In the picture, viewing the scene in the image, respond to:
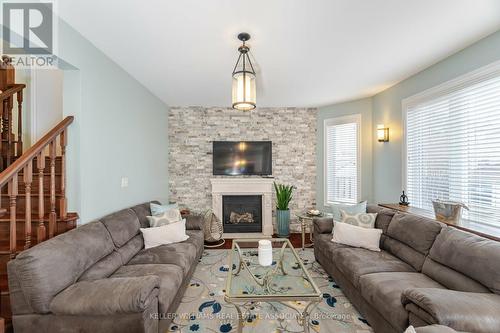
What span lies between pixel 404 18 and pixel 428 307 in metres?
2.22

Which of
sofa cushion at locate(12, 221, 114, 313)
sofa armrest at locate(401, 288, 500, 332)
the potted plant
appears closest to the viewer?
sofa armrest at locate(401, 288, 500, 332)

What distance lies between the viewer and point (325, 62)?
2.83m

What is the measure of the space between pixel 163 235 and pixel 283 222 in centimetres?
246

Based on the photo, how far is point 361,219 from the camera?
2.90 meters

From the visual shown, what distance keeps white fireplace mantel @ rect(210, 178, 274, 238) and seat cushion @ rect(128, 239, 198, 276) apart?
1897 millimetres

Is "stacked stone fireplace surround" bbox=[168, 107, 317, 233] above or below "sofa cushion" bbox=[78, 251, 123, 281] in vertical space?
above

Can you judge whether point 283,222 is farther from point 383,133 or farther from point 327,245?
point 383,133

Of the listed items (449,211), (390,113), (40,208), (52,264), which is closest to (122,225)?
(40,208)

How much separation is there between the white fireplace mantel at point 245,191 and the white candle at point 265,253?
8.34ft

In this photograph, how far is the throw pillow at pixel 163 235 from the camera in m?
2.79

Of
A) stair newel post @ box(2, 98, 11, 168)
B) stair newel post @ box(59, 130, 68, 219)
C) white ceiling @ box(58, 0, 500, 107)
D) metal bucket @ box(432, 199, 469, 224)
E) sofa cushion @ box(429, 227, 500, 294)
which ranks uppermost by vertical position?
white ceiling @ box(58, 0, 500, 107)

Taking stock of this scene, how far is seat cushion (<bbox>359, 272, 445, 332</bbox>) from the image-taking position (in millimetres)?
1609

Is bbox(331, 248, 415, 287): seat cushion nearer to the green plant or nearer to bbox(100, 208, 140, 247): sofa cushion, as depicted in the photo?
the green plant

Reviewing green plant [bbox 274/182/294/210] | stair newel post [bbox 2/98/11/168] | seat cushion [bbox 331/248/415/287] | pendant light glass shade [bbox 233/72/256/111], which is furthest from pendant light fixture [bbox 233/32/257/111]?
stair newel post [bbox 2/98/11/168]
